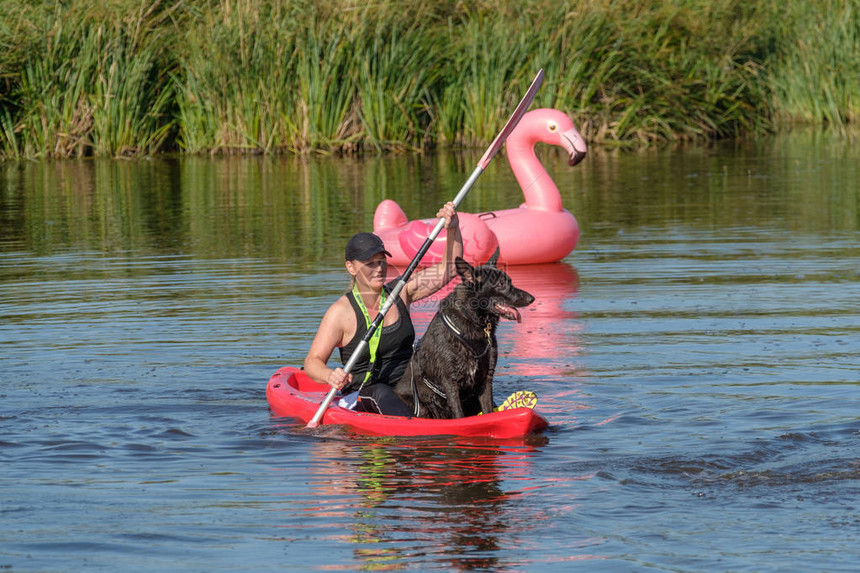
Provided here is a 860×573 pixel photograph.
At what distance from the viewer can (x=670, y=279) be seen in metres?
12.2

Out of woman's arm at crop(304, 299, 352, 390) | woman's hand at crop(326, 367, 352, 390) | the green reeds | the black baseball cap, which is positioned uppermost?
the green reeds

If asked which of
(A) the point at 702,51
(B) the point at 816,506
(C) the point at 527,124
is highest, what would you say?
(A) the point at 702,51

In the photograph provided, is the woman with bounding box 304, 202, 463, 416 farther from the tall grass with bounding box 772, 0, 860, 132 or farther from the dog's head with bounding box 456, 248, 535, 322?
the tall grass with bounding box 772, 0, 860, 132

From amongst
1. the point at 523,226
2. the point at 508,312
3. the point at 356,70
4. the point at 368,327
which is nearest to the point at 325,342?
the point at 368,327

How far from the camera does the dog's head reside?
23.3 feet

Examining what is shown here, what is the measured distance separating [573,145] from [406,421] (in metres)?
6.95

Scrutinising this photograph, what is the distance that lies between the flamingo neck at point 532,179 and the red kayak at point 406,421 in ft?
19.3

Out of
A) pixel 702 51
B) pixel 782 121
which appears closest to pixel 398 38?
pixel 702 51

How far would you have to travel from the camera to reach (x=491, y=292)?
23.4 feet

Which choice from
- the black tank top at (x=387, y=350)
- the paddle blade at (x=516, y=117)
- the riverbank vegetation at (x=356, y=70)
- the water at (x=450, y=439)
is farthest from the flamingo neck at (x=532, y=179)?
the riverbank vegetation at (x=356, y=70)

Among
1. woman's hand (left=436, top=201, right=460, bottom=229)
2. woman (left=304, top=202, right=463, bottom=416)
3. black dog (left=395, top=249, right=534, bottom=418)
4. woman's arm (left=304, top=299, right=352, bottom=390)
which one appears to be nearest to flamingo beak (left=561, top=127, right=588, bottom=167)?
woman (left=304, top=202, right=463, bottom=416)

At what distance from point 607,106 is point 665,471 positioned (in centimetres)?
1873

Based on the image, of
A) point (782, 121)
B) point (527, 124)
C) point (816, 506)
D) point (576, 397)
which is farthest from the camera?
point (782, 121)

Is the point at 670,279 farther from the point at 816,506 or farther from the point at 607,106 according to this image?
the point at 607,106
